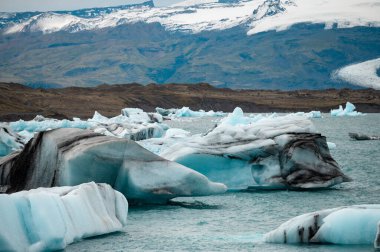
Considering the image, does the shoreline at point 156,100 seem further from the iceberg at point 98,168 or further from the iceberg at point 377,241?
the iceberg at point 377,241

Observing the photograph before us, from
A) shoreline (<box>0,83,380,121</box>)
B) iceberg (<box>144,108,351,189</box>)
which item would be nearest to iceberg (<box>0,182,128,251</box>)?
iceberg (<box>144,108,351,189</box>)

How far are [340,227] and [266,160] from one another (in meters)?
10.1

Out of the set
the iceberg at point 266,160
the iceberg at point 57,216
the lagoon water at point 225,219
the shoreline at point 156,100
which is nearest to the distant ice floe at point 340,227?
the lagoon water at point 225,219

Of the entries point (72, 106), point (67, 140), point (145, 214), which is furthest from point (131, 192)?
point (72, 106)

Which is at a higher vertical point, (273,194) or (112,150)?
(112,150)

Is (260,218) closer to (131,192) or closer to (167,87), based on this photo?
(131,192)

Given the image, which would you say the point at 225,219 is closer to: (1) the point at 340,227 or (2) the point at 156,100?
(1) the point at 340,227

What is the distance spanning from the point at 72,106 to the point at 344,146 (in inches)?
2820

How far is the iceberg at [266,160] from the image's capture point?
24828mm

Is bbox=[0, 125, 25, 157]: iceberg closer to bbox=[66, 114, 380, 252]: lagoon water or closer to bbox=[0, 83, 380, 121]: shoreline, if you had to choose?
bbox=[66, 114, 380, 252]: lagoon water

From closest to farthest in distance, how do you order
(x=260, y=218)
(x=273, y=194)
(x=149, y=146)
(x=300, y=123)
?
1. (x=260, y=218)
2. (x=273, y=194)
3. (x=300, y=123)
4. (x=149, y=146)

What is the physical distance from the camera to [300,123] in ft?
88.7

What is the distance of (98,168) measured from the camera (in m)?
21.1

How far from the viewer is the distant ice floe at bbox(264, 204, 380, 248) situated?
14648 millimetres
